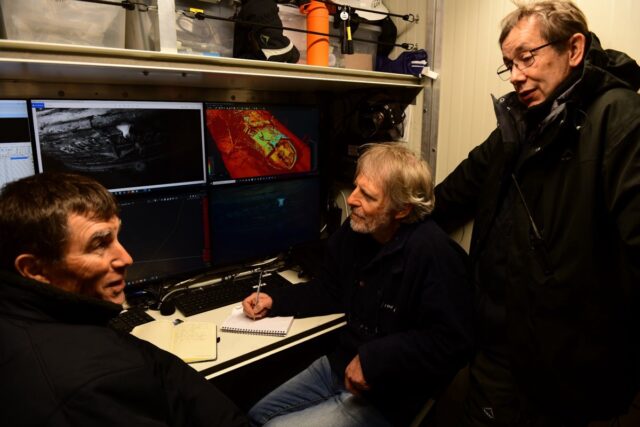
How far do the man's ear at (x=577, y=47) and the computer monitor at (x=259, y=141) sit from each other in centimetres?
106

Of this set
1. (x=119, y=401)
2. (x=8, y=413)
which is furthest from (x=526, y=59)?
(x=8, y=413)

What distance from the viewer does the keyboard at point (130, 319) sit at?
4.69 ft

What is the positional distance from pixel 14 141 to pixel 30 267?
26.1 inches

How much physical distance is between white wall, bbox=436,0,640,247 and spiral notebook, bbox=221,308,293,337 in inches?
32.5

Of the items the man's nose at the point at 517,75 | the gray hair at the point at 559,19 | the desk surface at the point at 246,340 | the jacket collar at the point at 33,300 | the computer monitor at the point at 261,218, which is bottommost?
the desk surface at the point at 246,340

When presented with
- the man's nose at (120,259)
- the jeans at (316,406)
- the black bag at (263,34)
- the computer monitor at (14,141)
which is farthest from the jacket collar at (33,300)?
the black bag at (263,34)

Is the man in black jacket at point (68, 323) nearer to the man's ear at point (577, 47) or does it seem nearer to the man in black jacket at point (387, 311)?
the man in black jacket at point (387, 311)

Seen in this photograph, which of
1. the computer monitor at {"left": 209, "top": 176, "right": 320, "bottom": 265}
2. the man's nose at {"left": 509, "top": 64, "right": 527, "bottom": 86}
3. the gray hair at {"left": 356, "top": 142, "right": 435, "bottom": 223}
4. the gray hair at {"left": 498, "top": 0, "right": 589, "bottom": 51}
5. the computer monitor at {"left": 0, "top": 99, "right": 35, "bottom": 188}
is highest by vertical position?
the gray hair at {"left": 498, "top": 0, "right": 589, "bottom": 51}

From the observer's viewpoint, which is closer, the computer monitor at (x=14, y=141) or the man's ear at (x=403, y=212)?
the computer monitor at (x=14, y=141)

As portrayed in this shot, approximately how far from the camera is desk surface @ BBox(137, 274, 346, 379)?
1.30 meters

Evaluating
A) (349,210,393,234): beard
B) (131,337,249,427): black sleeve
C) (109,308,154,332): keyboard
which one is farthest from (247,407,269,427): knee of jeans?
(349,210,393,234): beard

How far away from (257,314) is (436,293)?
2.15 feet

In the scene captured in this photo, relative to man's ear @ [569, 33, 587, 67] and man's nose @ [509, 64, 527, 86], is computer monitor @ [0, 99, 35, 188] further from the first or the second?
man's ear @ [569, 33, 587, 67]

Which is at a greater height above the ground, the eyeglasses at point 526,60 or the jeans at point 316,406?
the eyeglasses at point 526,60
